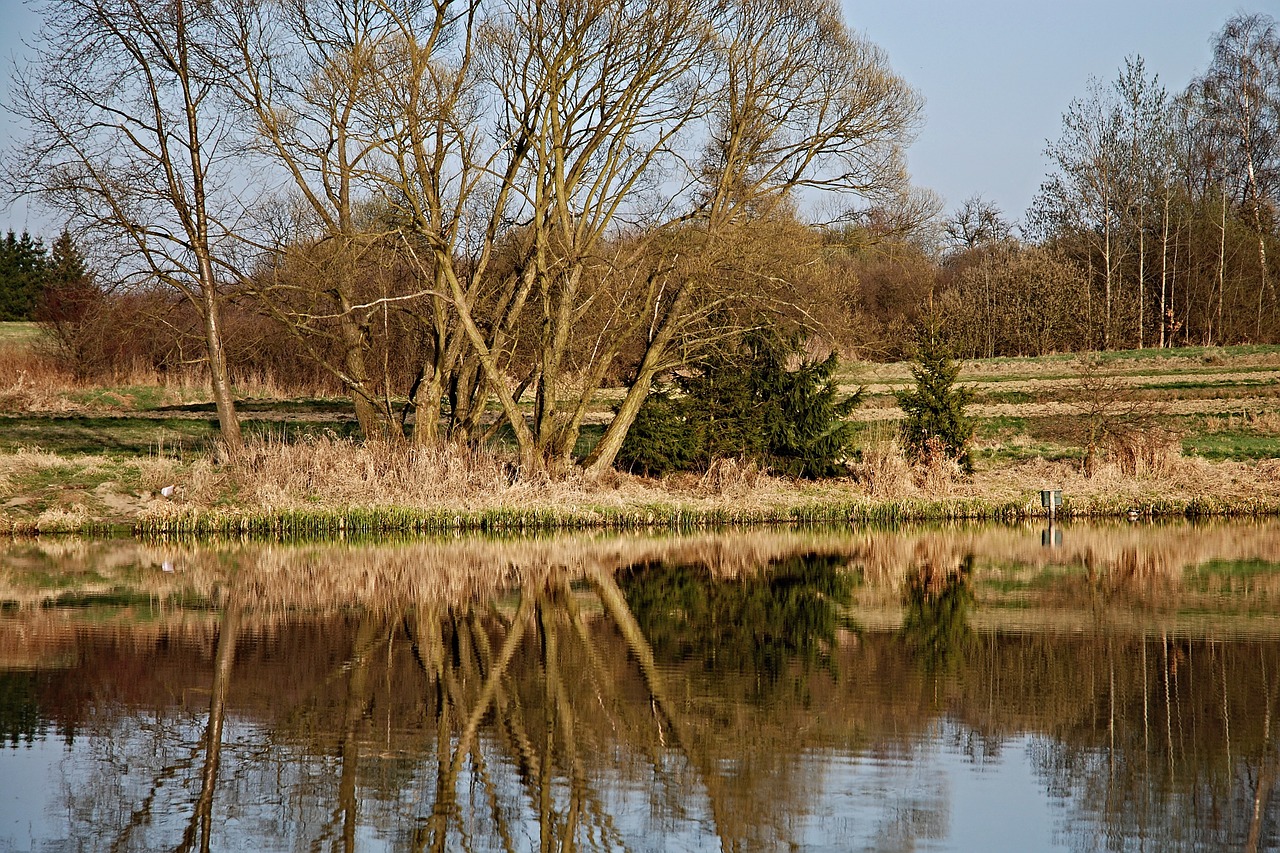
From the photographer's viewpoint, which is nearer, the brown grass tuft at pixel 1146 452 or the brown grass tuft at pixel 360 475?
the brown grass tuft at pixel 360 475

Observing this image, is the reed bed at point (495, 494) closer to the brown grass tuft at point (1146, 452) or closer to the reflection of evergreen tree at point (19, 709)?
the brown grass tuft at point (1146, 452)

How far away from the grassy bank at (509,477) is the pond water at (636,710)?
5.37m

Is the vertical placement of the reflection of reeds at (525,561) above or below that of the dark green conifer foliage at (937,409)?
below

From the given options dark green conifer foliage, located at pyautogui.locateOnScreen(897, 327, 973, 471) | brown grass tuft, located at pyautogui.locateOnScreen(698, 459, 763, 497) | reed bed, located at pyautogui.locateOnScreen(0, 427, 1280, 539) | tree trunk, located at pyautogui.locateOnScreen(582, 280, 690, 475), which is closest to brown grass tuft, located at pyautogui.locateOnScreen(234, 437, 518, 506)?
reed bed, located at pyautogui.locateOnScreen(0, 427, 1280, 539)

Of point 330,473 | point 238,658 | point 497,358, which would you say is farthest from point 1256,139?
point 238,658

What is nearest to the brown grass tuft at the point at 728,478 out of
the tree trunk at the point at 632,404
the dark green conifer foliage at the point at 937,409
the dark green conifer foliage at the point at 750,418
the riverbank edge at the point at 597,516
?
the dark green conifer foliage at the point at 750,418

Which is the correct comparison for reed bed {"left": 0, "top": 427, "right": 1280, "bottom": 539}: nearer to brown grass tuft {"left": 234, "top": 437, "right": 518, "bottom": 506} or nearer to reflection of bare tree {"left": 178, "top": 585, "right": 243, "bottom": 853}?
brown grass tuft {"left": 234, "top": 437, "right": 518, "bottom": 506}

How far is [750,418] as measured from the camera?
2642 centimetres

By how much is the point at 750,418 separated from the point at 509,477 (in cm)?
583

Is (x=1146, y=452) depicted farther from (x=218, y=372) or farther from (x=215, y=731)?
(x=215, y=731)

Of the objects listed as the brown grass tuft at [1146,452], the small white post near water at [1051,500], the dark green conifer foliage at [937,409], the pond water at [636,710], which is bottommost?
the pond water at [636,710]

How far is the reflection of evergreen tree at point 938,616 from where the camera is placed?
1021 cm

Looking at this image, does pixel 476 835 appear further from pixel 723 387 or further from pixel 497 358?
pixel 723 387

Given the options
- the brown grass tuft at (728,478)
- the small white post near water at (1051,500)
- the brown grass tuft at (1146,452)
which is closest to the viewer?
the small white post near water at (1051,500)
